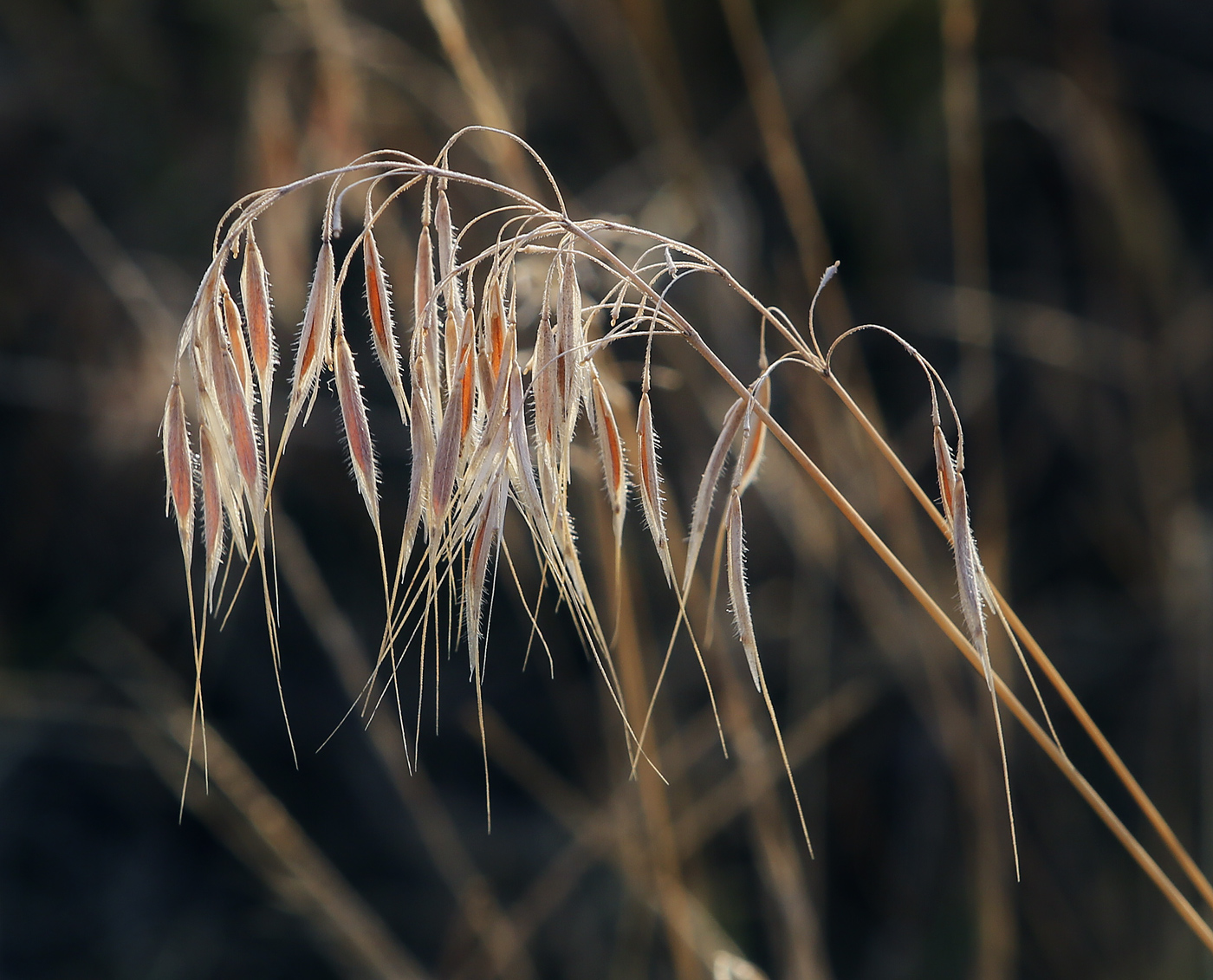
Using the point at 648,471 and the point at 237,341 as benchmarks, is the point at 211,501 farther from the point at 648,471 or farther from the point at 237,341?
the point at 648,471

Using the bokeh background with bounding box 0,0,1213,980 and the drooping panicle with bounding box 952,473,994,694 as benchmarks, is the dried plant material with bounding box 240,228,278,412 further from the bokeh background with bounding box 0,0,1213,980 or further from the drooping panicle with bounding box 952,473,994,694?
the bokeh background with bounding box 0,0,1213,980

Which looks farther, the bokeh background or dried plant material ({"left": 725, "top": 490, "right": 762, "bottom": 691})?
the bokeh background

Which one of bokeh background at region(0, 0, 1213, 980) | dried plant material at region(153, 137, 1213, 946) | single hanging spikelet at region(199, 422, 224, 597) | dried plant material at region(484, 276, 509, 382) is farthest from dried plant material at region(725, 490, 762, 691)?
bokeh background at region(0, 0, 1213, 980)

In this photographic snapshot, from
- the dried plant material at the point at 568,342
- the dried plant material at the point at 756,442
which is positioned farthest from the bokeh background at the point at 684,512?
the dried plant material at the point at 568,342

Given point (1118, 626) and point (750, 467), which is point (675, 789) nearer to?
point (1118, 626)

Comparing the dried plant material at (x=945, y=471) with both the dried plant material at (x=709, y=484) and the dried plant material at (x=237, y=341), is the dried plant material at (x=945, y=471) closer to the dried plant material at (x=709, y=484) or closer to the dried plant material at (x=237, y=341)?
the dried plant material at (x=709, y=484)
